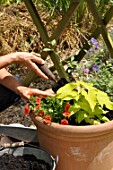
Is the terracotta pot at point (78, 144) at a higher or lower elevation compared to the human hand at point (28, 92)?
lower

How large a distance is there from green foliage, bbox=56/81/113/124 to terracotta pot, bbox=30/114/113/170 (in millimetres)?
72

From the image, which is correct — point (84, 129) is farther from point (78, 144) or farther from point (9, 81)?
point (9, 81)

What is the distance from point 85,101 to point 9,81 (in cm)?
53

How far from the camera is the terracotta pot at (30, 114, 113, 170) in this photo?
2410 mm

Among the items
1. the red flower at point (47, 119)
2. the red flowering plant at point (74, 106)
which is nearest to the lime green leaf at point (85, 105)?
the red flowering plant at point (74, 106)

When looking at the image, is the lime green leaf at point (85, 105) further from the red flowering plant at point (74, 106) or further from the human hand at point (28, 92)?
the human hand at point (28, 92)

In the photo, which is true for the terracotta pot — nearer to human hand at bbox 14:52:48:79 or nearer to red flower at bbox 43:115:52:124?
red flower at bbox 43:115:52:124

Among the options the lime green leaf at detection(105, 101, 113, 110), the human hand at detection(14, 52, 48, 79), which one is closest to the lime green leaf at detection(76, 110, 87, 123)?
the lime green leaf at detection(105, 101, 113, 110)

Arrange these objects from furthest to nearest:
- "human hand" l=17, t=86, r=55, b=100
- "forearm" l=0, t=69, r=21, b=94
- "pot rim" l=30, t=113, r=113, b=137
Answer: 1. "forearm" l=0, t=69, r=21, b=94
2. "human hand" l=17, t=86, r=55, b=100
3. "pot rim" l=30, t=113, r=113, b=137

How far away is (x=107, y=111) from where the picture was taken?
2.52m

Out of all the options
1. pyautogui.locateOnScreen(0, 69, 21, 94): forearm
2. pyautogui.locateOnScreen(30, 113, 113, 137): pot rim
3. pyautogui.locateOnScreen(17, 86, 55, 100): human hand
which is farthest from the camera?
pyautogui.locateOnScreen(0, 69, 21, 94): forearm

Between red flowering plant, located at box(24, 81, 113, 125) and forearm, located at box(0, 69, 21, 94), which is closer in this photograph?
red flowering plant, located at box(24, 81, 113, 125)

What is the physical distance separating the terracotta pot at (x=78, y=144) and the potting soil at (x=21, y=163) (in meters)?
0.09

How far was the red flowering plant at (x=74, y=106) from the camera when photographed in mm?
2418
